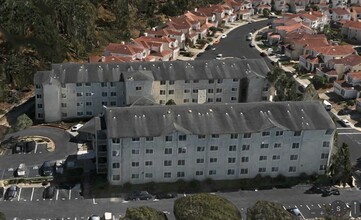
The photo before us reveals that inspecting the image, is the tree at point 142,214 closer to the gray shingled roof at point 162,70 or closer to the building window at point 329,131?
the building window at point 329,131

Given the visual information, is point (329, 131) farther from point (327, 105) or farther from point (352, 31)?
point (352, 31)

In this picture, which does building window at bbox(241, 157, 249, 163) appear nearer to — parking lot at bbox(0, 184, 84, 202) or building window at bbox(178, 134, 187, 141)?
building window at bbox(178, 134, 187, 141)

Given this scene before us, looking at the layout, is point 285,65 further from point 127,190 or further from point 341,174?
point 127,190

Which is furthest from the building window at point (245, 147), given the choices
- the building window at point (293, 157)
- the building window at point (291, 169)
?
the building window at point (291, 169)

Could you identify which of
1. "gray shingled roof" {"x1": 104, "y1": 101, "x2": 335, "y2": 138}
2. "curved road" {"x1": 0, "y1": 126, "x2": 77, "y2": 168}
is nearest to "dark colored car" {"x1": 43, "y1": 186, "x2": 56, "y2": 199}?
"curved road" {"x1": 0, "y1": 126, "x2": 77, "y2": 168}

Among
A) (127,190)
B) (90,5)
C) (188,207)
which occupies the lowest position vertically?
(127,190)

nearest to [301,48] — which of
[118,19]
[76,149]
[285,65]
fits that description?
[285,65]
